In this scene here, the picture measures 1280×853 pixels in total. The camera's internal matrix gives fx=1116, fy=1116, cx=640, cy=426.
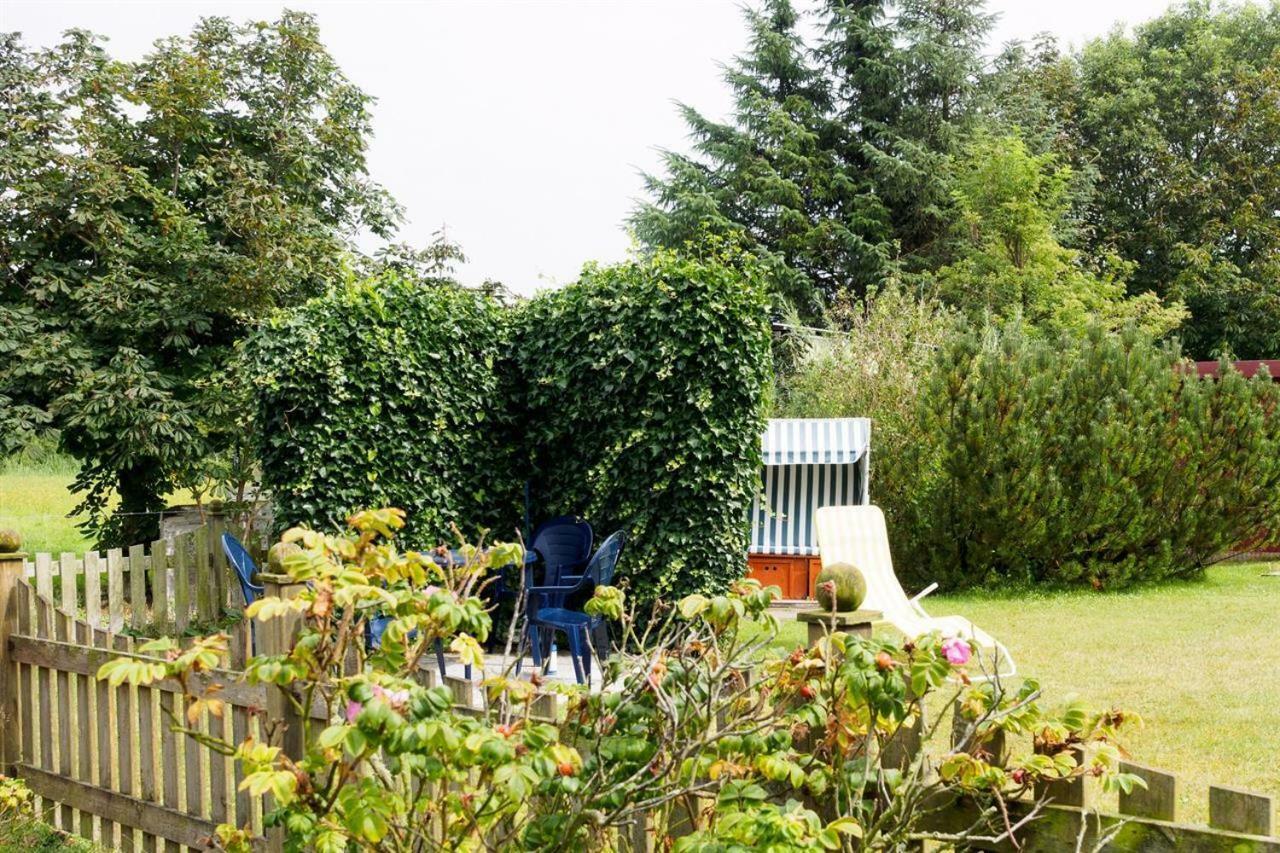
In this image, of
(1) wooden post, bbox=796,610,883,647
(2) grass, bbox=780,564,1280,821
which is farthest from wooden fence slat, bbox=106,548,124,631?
(1) wooden post, bbox=796,610,883,647

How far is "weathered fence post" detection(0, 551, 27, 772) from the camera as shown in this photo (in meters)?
4.86

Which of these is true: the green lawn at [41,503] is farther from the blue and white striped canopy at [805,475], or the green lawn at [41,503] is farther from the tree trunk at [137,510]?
the blue and white striped canopy at [805,475]

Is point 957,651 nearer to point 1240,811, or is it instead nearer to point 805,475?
point 1240,811

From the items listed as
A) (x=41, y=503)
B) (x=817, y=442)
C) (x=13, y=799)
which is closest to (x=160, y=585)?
(x=13, y=799)

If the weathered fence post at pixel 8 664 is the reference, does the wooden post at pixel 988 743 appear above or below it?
above

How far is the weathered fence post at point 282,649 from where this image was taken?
3.09m

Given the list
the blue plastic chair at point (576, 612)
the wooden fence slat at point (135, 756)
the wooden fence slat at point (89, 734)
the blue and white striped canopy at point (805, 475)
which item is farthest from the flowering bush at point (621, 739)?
the blue and white striped canopy at point (805, 475)

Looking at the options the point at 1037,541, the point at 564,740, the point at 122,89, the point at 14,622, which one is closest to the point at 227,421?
the point at 122,89

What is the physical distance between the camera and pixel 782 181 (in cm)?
2545

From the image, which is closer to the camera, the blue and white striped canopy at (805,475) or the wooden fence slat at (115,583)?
the wooden fence slat at (115,583)

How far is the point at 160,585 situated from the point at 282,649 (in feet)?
23.7

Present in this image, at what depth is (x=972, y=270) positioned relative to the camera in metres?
23.7

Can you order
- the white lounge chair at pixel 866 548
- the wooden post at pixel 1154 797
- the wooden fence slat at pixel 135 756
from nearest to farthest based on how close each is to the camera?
the wooden post at pixel 1154 797 → the wooden fence slat at pixel 135 756 → the white lounge chair at pixel 866 548

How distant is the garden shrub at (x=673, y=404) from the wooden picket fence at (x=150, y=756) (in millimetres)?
4433
